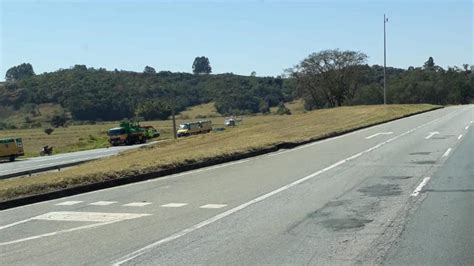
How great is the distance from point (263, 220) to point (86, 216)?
3200 millimetres

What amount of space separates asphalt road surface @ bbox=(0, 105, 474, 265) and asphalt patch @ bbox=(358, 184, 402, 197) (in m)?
0.02

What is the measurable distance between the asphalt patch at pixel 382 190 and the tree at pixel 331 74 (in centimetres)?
7875

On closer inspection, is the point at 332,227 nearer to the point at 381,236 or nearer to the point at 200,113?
the point at 381,236

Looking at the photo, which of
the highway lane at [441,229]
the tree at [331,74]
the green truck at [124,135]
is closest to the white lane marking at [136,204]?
the highway lane at [441,229]

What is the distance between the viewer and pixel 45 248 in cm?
784

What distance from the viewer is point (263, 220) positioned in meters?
9.34

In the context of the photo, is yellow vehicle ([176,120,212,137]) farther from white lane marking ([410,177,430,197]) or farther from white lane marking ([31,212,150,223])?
white lane marking ([31,212,150,223])

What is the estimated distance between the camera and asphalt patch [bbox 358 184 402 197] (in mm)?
11792

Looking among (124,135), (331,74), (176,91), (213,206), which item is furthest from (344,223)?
(176,91)

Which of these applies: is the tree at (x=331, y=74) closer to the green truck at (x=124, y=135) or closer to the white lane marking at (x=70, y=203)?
the green truck at (x=124, y=135)

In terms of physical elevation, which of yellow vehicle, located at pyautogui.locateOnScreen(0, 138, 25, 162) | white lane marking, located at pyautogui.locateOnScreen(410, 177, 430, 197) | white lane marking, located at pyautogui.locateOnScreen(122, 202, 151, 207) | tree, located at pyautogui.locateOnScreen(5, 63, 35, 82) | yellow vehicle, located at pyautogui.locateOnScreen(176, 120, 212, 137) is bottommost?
yellow vehicle, located at pyautogui.locateOnScreen(176, 120, 212, 137)

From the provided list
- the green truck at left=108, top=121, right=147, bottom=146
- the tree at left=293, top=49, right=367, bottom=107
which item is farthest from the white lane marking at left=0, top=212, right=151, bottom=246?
the tree at left=293, top=49, right=367, bottom=107

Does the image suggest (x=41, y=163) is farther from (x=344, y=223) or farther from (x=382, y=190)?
(x=344, y=223)

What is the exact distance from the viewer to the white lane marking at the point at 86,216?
9.95 m
